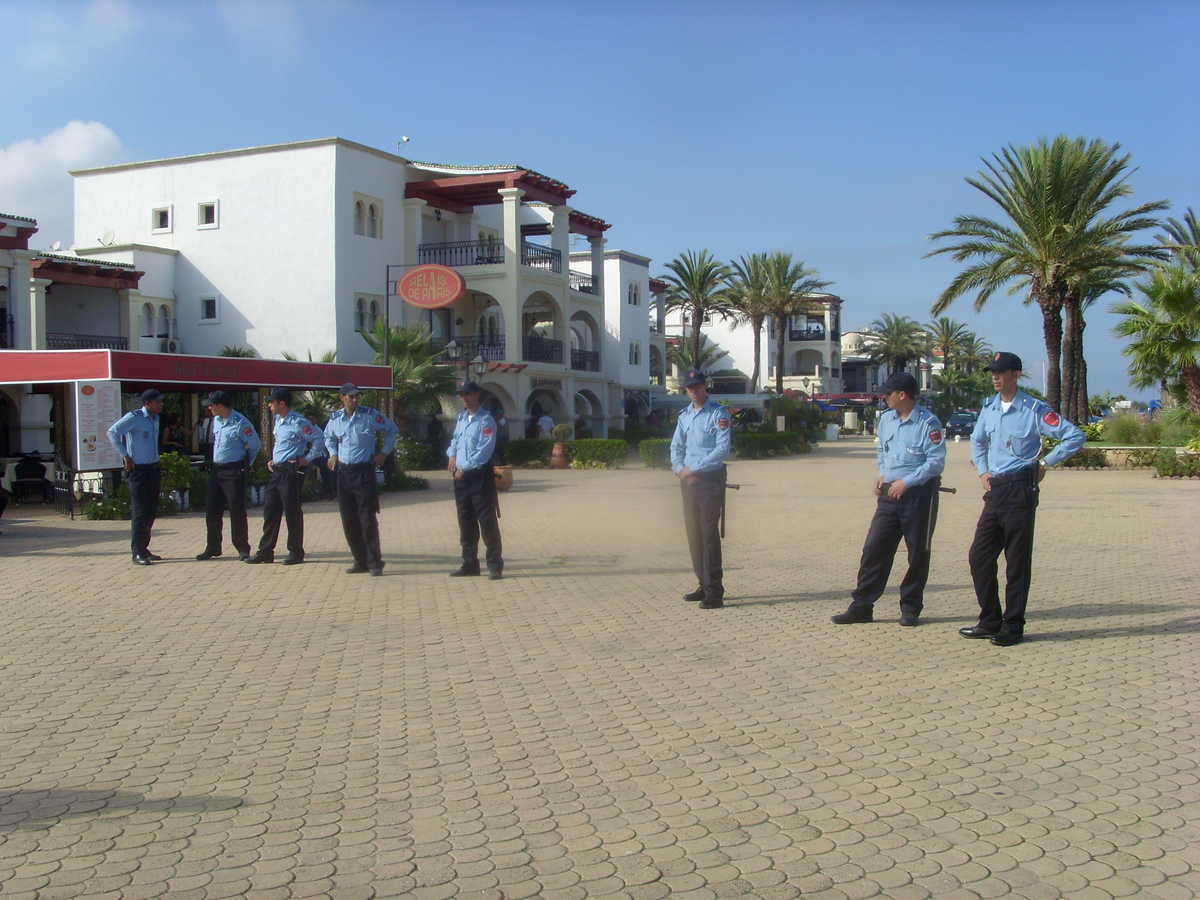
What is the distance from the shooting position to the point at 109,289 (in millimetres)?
30984

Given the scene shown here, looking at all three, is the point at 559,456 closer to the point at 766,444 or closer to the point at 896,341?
the point at 766,444

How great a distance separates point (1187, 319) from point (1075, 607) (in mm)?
23557

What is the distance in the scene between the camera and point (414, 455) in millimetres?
27359

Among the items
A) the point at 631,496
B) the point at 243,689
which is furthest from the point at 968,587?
the point at 631,496

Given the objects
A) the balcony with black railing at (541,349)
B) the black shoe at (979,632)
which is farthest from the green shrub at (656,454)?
the black shoe at (979,632)

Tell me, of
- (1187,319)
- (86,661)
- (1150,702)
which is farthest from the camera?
(1187,319)

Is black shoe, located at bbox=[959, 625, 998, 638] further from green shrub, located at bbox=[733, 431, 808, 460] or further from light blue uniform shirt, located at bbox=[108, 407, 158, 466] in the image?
green shrub, located at bbox=[733, 431, 808, 460]

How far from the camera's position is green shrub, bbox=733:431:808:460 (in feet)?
117

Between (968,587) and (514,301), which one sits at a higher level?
(514,301)

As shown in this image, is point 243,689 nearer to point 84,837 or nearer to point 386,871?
point 84,837

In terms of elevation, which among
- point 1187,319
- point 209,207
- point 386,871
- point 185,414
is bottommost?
point 386,871

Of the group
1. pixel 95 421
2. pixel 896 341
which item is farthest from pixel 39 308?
pixel 896 341

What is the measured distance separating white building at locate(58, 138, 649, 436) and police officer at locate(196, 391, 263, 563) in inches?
801

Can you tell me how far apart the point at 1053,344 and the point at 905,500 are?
1053 inches
